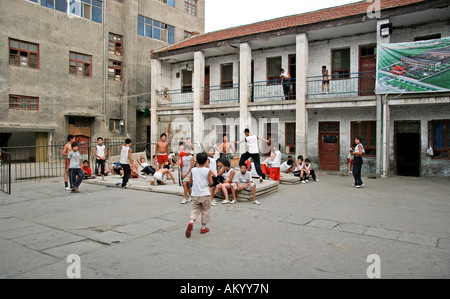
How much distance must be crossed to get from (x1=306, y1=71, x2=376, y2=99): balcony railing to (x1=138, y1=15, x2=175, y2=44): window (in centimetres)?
1538

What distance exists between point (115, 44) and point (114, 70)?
79.0 inches

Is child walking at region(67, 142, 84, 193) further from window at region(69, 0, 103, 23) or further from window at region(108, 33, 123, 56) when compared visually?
window at region(108, 33, 123, 56)

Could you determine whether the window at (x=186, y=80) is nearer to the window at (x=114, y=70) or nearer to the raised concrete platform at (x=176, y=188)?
the window at (x=114, y=70)

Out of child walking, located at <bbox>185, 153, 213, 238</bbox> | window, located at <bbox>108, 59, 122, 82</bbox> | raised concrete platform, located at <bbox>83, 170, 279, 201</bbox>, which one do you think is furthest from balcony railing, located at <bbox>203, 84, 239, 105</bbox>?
child walking, located at <bbox>185, 153, 213, 238</bbox>

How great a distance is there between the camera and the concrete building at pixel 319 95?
1430 centimetres

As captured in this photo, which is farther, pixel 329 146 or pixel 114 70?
pixel 114 70

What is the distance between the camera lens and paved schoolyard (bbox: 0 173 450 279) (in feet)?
13.8

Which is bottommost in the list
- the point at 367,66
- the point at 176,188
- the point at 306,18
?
the point at 176,188

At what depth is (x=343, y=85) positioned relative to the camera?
16562 millimetres

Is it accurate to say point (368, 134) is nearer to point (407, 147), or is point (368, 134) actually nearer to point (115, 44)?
point (407, 147)

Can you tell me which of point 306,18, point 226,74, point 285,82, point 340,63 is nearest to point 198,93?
point 226,74

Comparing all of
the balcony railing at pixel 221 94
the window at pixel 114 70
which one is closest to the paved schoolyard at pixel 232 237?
the balcony railing at pixel 221 94

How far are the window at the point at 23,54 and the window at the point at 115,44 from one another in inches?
209

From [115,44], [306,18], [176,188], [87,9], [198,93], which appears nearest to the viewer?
[176,188]
